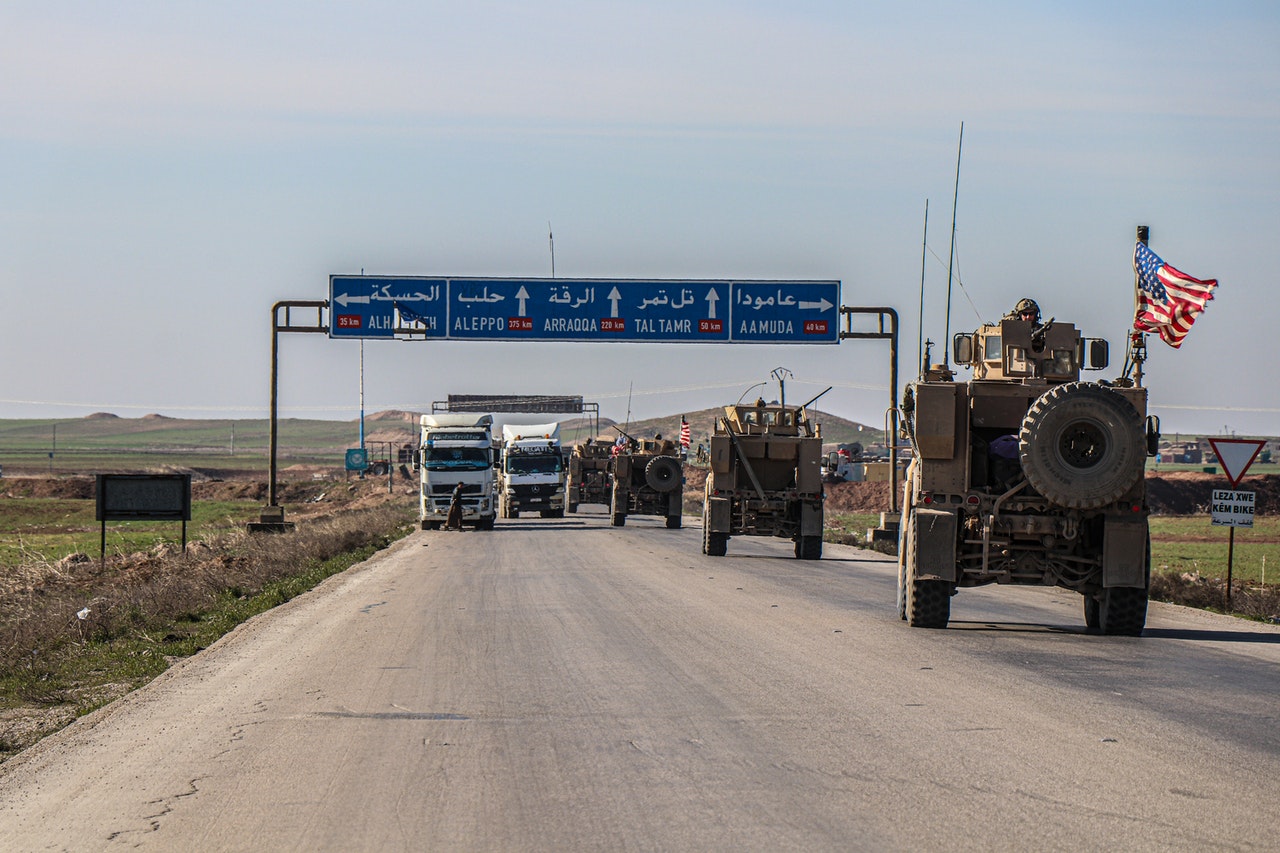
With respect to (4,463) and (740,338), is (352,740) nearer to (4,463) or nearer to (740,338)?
(740,338)

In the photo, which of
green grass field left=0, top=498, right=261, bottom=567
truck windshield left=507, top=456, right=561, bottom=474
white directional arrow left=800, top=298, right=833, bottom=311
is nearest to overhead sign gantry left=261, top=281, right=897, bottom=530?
white directional arrow left=800, top=298, right=833, bottom=311

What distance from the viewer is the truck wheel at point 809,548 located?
95.2 ft

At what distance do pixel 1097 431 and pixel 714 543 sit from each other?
1496 cm

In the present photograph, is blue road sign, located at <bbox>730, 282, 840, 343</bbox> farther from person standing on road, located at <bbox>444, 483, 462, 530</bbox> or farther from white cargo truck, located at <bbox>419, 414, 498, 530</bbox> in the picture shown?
person standing on road, located at <bbox>444, 483, 462, 530</bbox>

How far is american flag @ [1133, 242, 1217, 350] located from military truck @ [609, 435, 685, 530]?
2174 cm

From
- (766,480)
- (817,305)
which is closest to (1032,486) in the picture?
(766,480)

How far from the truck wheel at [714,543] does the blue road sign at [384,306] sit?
435 inches

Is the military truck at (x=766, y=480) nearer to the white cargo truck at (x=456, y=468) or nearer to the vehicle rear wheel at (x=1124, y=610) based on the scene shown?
the vehicle rear wheel at (x=1124, y=610)

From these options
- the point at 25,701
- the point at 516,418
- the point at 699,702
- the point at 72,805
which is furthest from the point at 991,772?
the point at 516,418

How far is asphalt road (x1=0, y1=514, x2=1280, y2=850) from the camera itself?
22.0ft

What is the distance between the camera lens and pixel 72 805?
749 cm

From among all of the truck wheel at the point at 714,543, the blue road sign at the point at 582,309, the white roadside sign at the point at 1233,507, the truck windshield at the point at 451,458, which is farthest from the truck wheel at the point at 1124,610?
the truck windshield at the point at 451,458

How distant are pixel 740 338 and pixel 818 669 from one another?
81.7ft

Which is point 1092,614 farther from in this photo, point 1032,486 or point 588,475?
point 588,475
